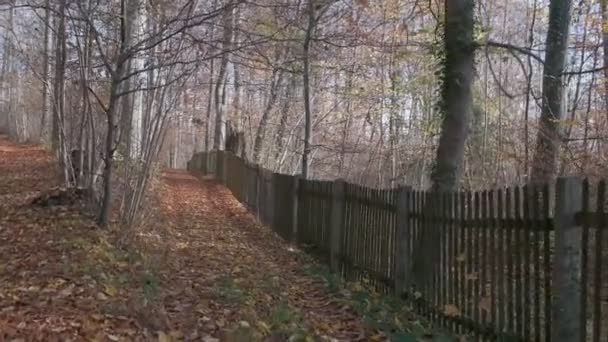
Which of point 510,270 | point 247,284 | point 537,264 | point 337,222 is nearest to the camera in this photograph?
point 537,264

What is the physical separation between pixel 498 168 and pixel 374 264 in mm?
11809

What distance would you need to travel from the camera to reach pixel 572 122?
12352 mm

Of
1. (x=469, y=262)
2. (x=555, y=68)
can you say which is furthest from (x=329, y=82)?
(x=469, y=262)

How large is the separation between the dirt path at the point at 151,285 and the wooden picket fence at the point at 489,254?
0.82 metres

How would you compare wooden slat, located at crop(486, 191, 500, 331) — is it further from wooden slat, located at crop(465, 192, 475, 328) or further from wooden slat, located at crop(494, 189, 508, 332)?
wooden slat, located at crop(465, 192, 475, 328)

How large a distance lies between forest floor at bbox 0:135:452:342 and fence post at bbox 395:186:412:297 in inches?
12.3

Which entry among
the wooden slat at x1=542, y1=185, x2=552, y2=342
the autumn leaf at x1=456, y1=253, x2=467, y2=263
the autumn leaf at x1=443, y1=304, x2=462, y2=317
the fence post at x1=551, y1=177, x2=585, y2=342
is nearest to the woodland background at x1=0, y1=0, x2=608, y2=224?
the autumn leaf at x1=456, y1=253, x2=467, y2=263

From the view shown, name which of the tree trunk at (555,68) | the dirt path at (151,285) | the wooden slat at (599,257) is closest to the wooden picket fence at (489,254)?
the wooden slat at (599,257)

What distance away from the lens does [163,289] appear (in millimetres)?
6961

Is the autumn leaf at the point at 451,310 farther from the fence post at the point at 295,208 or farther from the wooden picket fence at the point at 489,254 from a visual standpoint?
the fence post at the point at 295,208

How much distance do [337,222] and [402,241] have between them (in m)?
2.31

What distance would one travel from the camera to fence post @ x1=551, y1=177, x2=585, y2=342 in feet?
14.5

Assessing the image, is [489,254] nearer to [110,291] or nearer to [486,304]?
[486,304]

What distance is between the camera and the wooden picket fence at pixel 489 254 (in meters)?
4.45
